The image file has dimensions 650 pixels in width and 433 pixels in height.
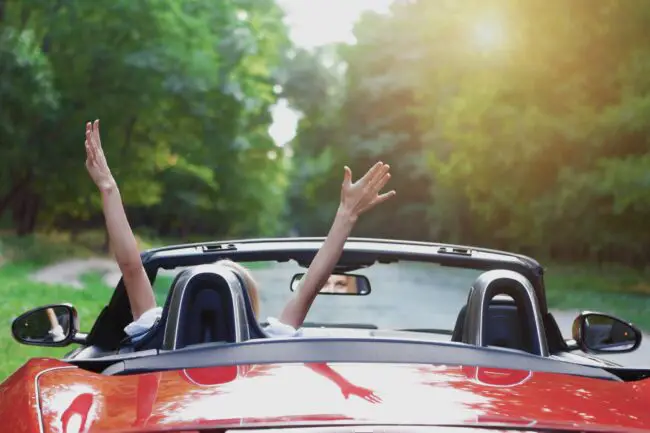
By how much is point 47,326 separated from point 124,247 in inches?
31.0

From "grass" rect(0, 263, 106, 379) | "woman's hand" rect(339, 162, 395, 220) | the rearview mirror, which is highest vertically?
"woman's hand" rect(339, 162, 395, 220)

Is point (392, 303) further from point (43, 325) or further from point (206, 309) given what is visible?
point (206, 309)

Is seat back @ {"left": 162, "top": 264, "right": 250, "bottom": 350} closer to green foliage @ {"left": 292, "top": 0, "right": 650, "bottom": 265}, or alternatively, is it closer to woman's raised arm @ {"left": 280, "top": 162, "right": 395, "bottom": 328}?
woman's raised arm @ {"left": 280, "top": 162, "right": 395, "bottom": 328}

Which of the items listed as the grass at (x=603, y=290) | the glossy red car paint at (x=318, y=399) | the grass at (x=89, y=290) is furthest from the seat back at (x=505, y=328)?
the grass at (x=603, y=290)

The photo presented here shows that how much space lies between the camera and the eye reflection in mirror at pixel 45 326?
4.34 m

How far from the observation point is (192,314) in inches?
127

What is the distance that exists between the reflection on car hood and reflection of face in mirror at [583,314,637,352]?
157cm

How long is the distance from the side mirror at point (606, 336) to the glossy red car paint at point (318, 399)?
151 cm

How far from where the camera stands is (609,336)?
456 centimetres

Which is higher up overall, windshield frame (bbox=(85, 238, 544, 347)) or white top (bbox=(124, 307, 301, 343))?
windshield frame (bbox=(85, 238, 544, 347))

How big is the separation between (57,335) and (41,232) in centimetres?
5018

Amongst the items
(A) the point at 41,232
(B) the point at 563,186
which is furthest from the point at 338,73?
(B) the point at 563,186

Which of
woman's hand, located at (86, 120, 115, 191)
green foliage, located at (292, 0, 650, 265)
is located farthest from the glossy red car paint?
green foliage, located at (292, 0, 650, 265)

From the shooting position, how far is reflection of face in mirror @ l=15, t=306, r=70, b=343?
14.4ft
